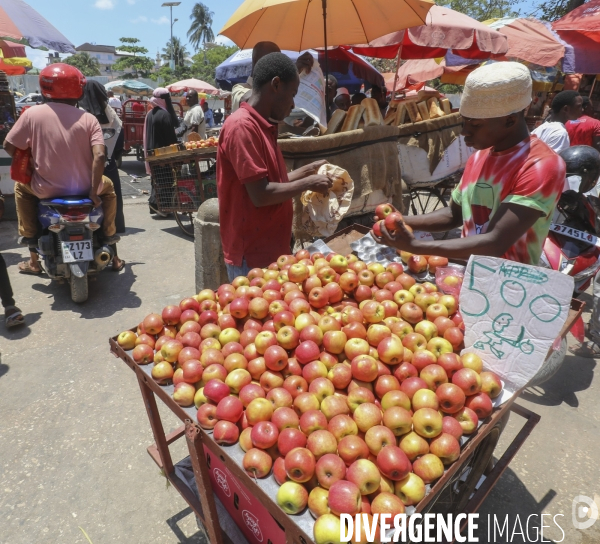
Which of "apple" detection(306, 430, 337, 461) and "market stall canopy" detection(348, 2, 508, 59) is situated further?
"market stall canopy" detection(348, 2, 508, 59)

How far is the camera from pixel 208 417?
156cm

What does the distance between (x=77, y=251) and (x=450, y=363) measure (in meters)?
4.29

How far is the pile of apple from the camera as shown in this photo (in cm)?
133

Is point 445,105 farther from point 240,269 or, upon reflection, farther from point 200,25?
point 200,25

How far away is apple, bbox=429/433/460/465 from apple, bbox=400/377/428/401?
0.65 ft

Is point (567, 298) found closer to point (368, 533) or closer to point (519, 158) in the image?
point (519, 158)

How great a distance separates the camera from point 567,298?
4.98 feet

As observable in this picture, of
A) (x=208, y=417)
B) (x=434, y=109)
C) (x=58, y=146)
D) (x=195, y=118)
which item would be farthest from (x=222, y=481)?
(x=195, y=118)

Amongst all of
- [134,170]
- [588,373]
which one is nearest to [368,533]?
[588,373]

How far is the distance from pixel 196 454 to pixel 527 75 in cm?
223

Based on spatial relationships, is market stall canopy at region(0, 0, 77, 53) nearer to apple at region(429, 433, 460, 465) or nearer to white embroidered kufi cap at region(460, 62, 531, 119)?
white embroidered kufi cap at region(460, 62, 531, 119)

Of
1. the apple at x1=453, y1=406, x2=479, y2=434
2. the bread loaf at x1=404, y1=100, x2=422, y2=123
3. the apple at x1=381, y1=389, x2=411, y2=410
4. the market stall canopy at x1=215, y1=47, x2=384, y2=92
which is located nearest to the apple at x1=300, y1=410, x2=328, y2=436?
the apple at x1=381, y1=389, x2=411, y2=410

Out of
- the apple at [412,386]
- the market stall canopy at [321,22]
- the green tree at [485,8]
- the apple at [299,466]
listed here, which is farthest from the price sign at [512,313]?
the green tree at [485,8]

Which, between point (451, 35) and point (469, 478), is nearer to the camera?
point (469, 478)
